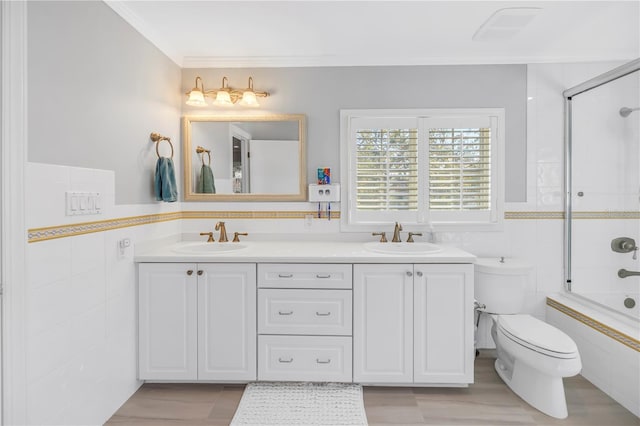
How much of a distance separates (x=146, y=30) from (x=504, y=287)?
9.20 ft

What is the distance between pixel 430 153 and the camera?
2.83m

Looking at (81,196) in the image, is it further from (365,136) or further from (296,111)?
(365,136)

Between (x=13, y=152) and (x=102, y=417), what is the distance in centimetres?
139

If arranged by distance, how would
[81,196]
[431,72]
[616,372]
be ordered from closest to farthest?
[81,196]
[616,372]
[431,72]

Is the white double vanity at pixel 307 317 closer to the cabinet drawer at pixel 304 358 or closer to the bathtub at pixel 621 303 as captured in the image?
the cabinet drawer at pixel 304 358

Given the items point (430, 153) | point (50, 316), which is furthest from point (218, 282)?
point (430, 153)

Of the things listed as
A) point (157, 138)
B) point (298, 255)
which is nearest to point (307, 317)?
point (298, 255)

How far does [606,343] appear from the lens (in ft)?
7.40

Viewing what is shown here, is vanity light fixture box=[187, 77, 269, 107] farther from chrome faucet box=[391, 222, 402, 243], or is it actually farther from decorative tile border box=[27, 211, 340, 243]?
chrome faucet box=[391, 222, 402, 243]

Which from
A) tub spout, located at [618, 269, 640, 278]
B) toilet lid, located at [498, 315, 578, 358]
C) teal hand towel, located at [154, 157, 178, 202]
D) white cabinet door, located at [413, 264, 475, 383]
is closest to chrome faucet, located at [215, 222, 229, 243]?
teal hand towel, located at [154, 157, 178, 202]

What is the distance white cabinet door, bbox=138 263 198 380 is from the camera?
2.26m

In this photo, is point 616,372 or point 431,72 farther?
point 431,72

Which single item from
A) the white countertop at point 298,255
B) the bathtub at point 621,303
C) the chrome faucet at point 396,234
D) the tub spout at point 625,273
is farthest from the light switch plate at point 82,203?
the tub spout at point 625,273

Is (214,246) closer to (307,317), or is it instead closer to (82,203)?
(307,317)
